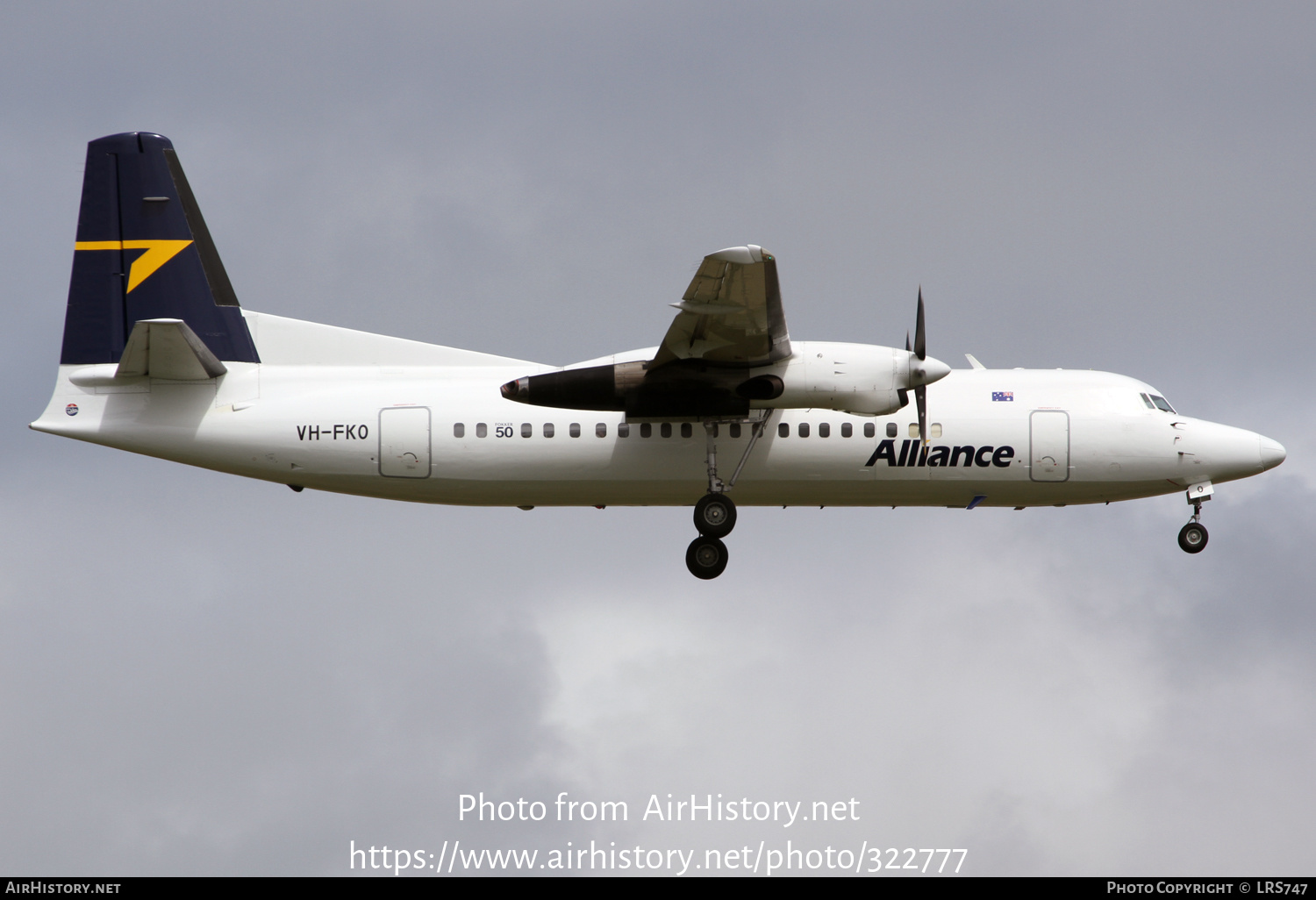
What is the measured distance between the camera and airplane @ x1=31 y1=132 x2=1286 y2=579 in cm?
2114

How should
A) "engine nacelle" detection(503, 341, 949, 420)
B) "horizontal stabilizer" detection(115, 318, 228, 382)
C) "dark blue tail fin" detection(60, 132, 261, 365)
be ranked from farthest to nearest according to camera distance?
1. "dark blue tail fin" detection(60, 132, 261, 365)
2. "horizontal stabilizer" detection(115, 318, 228, 382)
3. "engine nacelle" detection(503, 341, 949, 420)

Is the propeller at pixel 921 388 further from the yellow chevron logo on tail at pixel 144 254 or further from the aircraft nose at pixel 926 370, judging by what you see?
the yellow chevron logo on tail at pixel 144 254

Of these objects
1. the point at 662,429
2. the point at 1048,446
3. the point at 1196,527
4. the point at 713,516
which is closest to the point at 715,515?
the point at 713,516

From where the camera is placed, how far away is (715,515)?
870 inches

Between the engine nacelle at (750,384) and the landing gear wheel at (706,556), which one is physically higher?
the engine nacelle at (750,384)

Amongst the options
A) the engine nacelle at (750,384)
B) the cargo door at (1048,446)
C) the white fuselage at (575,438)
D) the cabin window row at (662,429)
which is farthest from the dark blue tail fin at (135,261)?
the cargo door at (1048,446)

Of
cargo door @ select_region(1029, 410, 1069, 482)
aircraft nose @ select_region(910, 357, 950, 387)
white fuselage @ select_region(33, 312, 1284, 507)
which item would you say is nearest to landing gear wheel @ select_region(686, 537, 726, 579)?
white fuselage @ select_region(33, 312, 1284, 507)

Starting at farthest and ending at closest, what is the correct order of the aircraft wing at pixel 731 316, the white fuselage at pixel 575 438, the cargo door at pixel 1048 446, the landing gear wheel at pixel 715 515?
the cargo door at pixel 1048 446 → the landing gear wheel at pixel 715 515 → the white fuselage at pixel 575 438 → the aircraft wing at pixel 731 316

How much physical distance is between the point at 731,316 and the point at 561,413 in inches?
143

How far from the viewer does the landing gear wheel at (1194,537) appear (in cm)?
2378

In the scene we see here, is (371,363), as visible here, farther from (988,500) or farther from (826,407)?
(988,500)

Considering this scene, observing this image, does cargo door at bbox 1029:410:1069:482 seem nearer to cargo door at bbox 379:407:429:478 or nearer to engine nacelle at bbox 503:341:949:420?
engine nacelle at bbox 503:341:949:420

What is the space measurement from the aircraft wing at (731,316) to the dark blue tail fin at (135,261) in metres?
7.16

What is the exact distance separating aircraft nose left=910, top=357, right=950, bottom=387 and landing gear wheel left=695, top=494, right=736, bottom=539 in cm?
337
